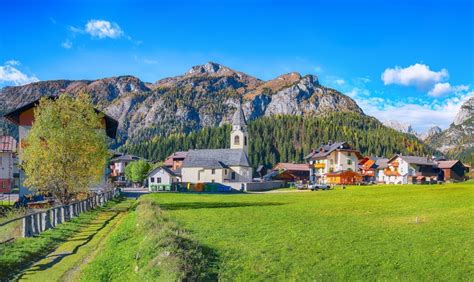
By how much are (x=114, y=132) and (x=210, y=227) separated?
159 feet

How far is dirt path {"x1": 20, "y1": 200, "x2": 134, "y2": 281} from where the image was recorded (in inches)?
646

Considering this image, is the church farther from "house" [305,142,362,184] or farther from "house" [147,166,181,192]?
"house" [305,142,362,184]

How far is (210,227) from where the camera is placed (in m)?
25.6

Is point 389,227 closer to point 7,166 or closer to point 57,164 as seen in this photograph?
point 57,164

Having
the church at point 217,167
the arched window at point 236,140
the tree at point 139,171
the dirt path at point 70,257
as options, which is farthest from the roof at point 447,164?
the dirt path at point 70,257

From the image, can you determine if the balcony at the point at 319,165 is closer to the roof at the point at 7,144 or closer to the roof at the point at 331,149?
the roof at the point at 331,149

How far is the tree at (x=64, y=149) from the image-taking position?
36750mm

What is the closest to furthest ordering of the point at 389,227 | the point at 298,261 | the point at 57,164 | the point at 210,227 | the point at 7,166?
1. the point at 298,261
2. the point at 389,227
3. the point at 210,227
4. the point at 57,164
5. the point at 7,166

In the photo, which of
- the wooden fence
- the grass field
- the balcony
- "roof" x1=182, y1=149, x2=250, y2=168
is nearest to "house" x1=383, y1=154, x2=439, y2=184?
the balcony

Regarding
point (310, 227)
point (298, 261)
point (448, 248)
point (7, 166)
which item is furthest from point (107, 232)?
point (7, 166)

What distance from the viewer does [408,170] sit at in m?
130

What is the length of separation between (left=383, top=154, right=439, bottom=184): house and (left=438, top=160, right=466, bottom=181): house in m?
5.01

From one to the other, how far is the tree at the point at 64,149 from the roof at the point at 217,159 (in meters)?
62.1

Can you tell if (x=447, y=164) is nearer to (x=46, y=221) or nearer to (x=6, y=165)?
(x=6, y=165)
